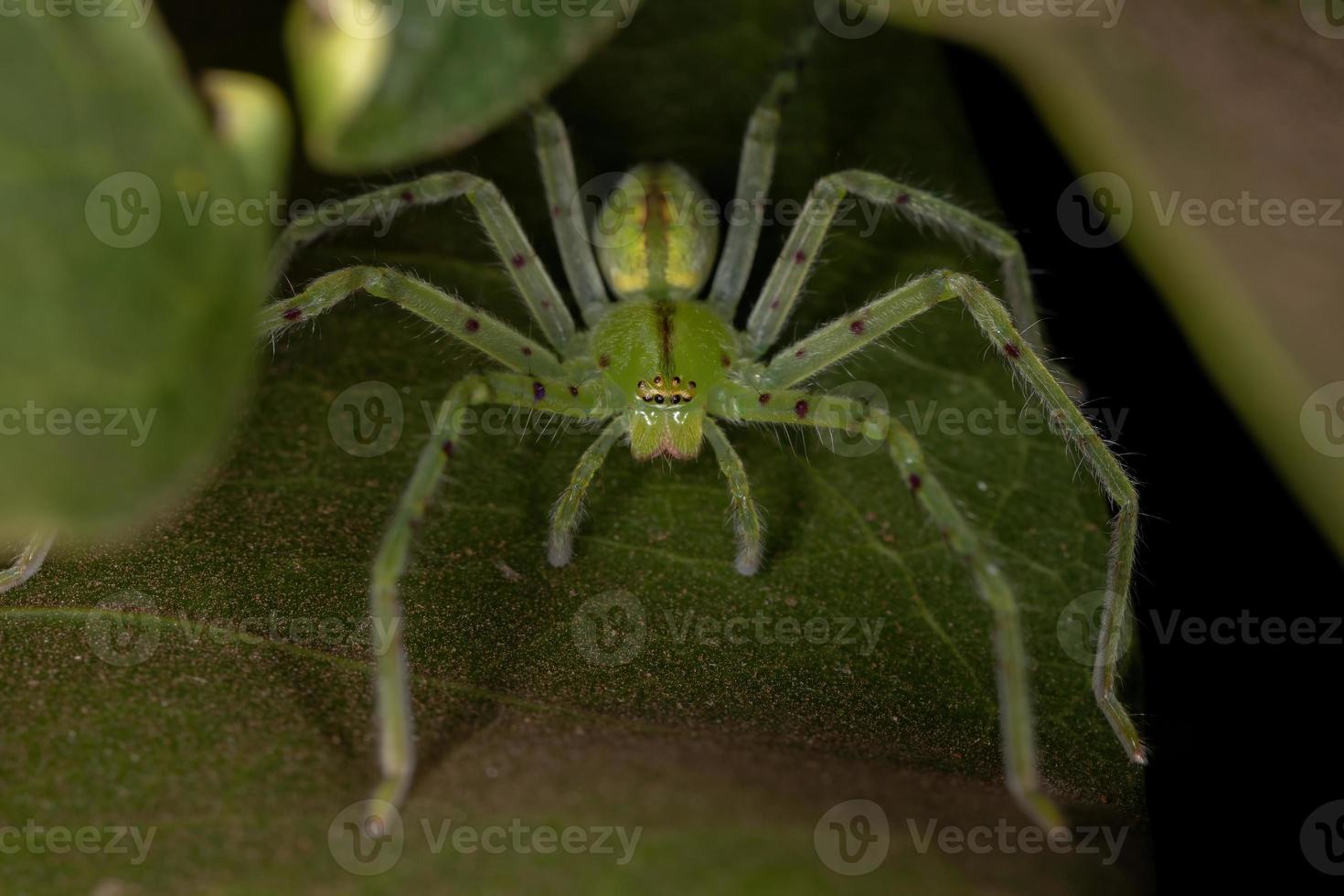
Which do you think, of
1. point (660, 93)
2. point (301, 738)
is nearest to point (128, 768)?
point (301, 738)

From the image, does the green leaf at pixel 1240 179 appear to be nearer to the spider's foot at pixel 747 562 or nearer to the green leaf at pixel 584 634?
the green leaf at pixel 584 634

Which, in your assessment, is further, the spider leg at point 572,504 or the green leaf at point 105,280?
the spider leg at point 572,504

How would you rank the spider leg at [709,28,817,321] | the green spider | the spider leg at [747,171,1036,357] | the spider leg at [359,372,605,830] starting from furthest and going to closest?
the spider leg at [709,28,817,321]
the spider leg at [747,171,1036,357]
the green spider
the spider leg at [359,372,605,830]

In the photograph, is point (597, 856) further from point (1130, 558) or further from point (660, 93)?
point (660, 93)

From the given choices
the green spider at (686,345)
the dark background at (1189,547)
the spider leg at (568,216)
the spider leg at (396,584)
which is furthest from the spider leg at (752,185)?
the spider leg at (396,584)

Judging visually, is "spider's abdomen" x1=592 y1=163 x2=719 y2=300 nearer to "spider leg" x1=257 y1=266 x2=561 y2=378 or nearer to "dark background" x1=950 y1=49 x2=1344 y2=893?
"spider leg" x1=257 y1=266 x2=561 y2=378

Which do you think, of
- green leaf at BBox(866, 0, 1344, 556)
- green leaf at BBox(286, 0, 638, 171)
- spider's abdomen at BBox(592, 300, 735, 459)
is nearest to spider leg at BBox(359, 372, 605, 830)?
spider's abdomen at BBox(592, 300, 735, 459)
